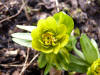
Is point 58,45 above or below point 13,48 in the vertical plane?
above

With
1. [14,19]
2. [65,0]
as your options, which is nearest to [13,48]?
[14,19]

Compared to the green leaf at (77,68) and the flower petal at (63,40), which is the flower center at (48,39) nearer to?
the flower petal at (63,40)

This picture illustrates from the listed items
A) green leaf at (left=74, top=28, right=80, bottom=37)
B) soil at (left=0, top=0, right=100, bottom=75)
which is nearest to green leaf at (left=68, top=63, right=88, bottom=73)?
soil at (left=0, top=0, right=100, bottom=75)

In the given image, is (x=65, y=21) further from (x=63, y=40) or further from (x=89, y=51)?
(x=89, y=51)

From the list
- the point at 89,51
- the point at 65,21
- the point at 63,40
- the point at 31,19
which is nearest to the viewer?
the point at 63,40

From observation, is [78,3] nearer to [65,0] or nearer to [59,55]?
[65,0]

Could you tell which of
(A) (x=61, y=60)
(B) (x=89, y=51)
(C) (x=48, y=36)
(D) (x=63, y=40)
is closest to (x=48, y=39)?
(C) (x=48, y=36)
